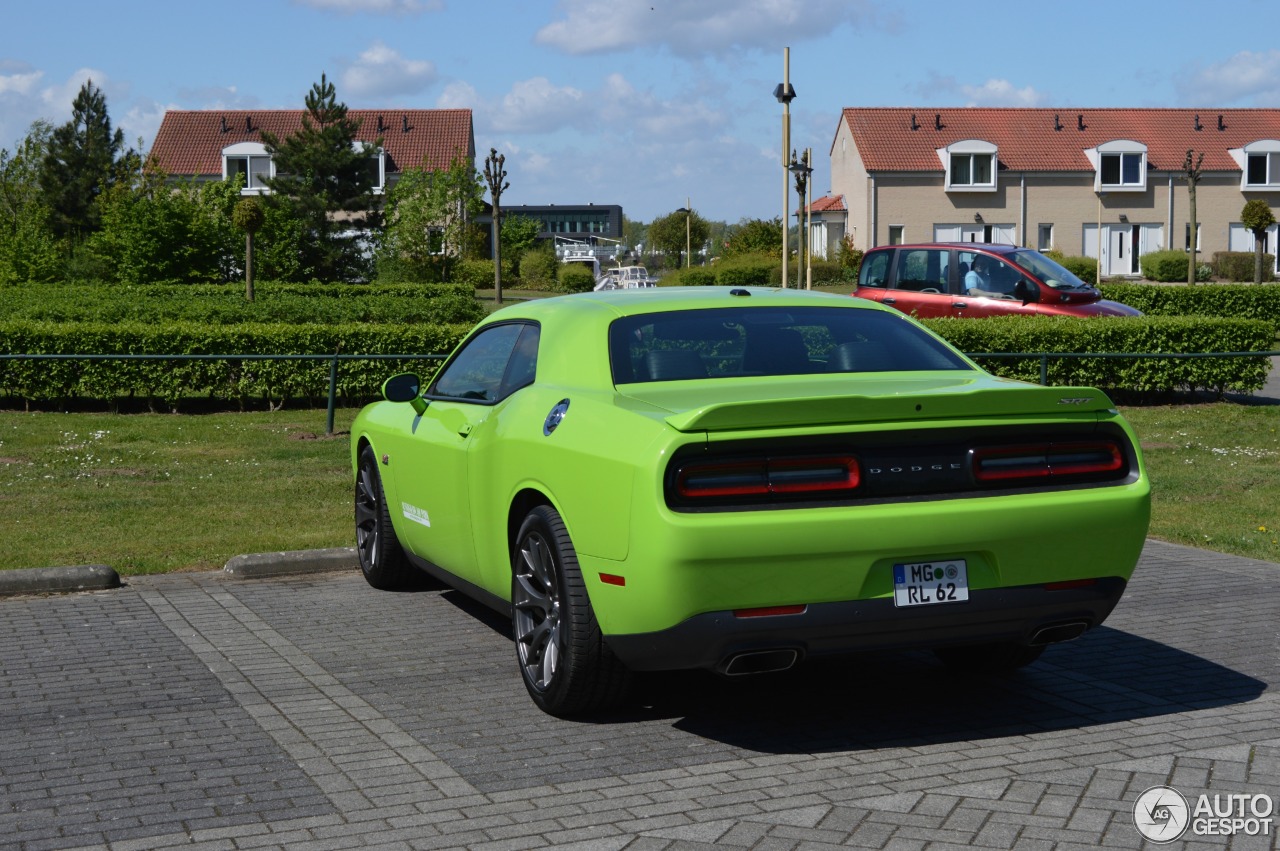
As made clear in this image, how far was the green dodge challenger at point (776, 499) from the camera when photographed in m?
4.92

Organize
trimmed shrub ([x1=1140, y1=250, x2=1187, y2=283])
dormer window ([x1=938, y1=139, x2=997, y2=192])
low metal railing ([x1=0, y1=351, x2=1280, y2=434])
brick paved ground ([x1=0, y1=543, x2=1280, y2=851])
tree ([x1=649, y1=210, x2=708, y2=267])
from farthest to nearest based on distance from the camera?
1. tree ([x1=649, y1=210, x2=708, y2=267])
2. dormer window ([x1=938, y1=139, x2=997, y2=192])
3. trimmed shrub ([x1=1140, y1=250, x2=1187, y2=283])
4. low metal railing ([x1=0, y1=351, x2=1280, y2=434])
5. brick paved ground ([x1=0, y1=543, x2=1280, y2=851])

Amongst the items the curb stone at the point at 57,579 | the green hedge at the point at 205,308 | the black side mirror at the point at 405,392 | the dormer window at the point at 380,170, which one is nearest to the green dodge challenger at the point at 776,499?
the black side mirror at the point at 405,392

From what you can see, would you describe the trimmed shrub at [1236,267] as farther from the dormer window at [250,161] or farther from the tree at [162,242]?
the dormer window at [250,161]

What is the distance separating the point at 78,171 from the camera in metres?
80.3

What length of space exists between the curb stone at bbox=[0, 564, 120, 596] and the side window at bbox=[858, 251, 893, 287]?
574 inches

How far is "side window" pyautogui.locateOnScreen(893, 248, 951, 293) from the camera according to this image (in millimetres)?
20281

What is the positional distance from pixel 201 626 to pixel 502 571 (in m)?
2.08

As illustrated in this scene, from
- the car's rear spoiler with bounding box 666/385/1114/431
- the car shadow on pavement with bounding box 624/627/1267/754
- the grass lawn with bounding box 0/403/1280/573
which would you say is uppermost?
the car's rear spoiler with bounding box 666/385/1114/431

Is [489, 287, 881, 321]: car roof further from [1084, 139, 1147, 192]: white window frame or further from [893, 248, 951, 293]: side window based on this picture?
[1084, 139, 1147, 192]: white window frame

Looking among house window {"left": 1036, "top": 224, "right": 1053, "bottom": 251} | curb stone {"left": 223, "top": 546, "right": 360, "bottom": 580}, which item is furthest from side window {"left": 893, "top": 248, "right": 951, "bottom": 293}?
house window {"left": 1036, "top": 224, "right": 1053, "bottom": 251}

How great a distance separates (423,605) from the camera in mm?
7906

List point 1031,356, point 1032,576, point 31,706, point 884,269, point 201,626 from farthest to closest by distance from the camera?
point 884,269 → point 1031,356 → point 201,626 → point 31,706 → point 1032,576

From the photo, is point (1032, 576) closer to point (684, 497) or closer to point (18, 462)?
point (684, 497)

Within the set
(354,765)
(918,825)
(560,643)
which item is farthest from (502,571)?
(918,825)
